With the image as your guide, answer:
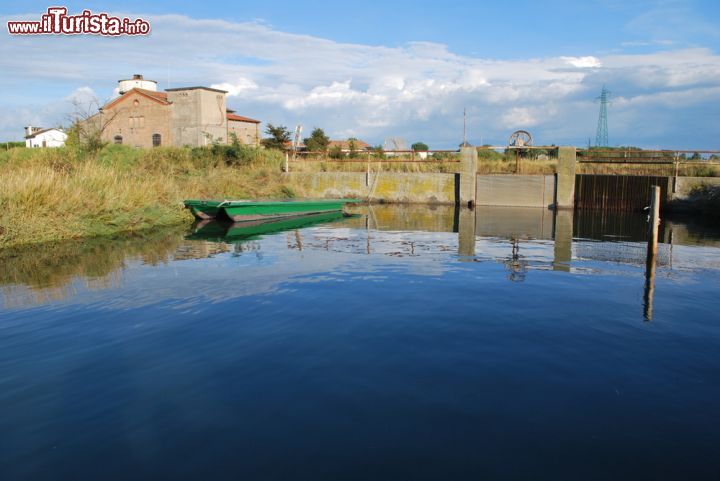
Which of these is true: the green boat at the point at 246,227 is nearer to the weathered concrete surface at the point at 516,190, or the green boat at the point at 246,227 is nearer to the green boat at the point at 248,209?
the green boat at the point at 248,209

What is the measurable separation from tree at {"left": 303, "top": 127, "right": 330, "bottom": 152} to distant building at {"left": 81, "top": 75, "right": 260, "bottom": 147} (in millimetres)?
6969

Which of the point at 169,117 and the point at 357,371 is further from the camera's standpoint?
the point at 169,117

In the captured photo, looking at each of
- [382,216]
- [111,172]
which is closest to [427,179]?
[382,216]

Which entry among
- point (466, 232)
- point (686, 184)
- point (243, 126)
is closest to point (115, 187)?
point (466, 232)

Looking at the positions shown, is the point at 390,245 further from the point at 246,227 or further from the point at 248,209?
the point at 248,209

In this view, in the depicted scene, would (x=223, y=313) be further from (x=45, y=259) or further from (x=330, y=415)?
(x=45, y=259)

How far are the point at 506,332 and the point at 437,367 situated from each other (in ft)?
5.27

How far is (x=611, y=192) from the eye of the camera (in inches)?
966

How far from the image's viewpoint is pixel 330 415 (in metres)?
4.89

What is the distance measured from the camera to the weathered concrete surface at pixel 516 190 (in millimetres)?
25125

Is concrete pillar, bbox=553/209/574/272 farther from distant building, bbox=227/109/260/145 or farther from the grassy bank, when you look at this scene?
distant building, bbox=227/109/260/145

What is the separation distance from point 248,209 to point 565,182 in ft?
45.0

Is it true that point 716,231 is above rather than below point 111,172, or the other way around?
below

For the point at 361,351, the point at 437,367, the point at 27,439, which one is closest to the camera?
the point at 27,439
